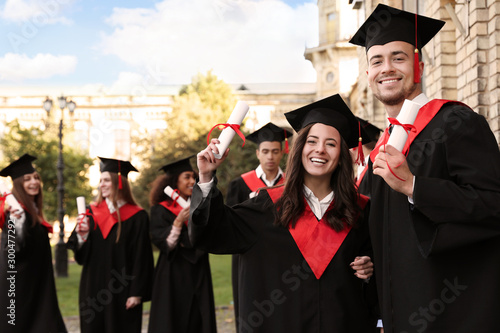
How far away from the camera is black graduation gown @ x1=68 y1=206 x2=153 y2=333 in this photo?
677 centimetres

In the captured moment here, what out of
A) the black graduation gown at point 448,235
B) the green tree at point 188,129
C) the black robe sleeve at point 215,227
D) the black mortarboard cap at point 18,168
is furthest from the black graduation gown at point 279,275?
the green tree at point 188,129

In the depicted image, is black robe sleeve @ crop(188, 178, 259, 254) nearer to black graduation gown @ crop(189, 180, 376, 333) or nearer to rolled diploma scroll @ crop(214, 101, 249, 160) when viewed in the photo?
black graduation gown @ crop(189, 180, 376, 333)

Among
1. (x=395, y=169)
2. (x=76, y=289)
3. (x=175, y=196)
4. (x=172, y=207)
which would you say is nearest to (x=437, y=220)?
(x=395, y=169)

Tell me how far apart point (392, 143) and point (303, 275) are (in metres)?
1.16

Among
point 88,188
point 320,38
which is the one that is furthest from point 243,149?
point 320,38

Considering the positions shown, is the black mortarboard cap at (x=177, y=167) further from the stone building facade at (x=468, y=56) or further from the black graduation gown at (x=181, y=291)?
the stone building facade at (x=468, y=56)

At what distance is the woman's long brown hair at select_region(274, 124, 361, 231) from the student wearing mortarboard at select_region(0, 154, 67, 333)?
377 cm

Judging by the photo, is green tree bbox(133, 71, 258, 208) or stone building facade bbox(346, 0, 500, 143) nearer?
stone building facade bbox(346, 0, 500, 143)

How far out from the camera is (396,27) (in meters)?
3.23

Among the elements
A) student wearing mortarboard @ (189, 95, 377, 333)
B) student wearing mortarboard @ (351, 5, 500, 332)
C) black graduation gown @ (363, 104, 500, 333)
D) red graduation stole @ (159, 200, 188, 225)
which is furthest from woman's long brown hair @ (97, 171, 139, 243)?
black graduation gown @ (363, 104, 500, 333)

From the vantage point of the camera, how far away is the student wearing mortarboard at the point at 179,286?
22.5 feet

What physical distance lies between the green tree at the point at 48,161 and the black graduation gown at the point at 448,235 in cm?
2010

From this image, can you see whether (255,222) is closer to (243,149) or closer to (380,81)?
(380,81)

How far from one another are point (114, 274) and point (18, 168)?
5.36 feet
